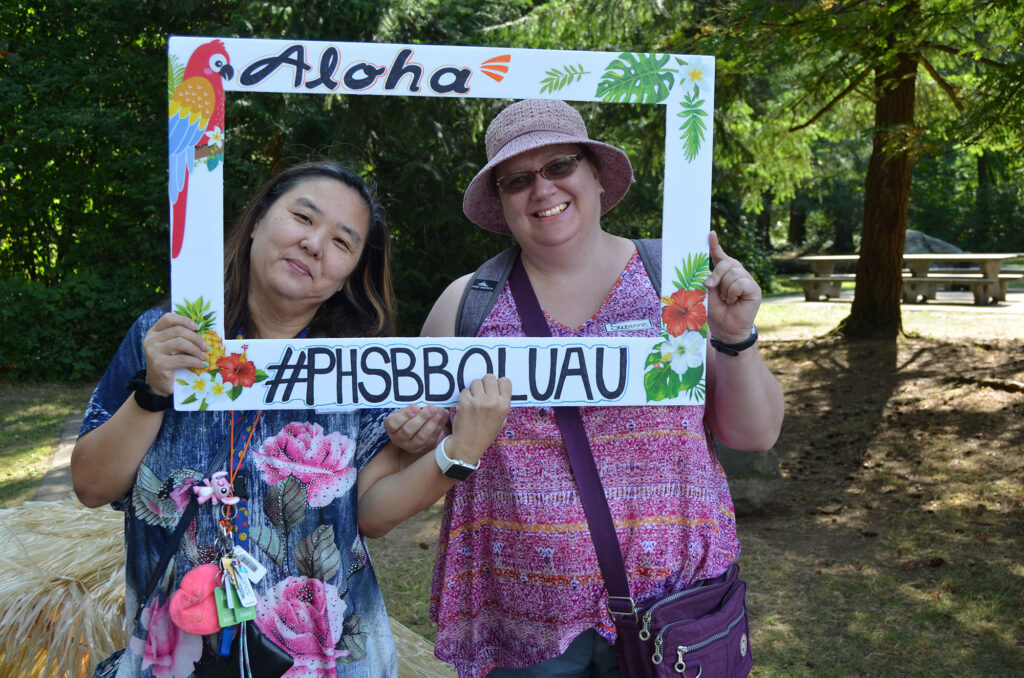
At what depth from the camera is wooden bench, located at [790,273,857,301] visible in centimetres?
1584

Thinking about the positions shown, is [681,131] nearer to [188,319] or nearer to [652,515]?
[652,515]

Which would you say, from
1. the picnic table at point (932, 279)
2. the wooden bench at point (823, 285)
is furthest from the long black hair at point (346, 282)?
the wooden bench at point (823, 285)

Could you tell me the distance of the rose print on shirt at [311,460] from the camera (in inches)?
69.6

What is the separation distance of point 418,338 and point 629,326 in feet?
1.58

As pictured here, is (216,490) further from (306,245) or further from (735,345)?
(735,345)

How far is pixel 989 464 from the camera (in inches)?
260

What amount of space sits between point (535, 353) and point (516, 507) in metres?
0.35

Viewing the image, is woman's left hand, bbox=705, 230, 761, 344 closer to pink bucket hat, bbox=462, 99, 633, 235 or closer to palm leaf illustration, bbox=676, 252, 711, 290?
palm leaf illustration, bbox=676, 252, 711, 290

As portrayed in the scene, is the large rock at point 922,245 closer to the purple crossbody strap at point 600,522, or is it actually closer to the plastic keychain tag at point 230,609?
the purple crossbody strap at point 600,522

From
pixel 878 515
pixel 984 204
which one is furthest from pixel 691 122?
pixel 984 204

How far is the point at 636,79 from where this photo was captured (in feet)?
6.26

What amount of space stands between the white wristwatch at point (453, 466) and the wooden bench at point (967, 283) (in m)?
14.1

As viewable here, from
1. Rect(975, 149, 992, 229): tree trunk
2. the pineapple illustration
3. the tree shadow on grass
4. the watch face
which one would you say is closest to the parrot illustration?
the pineapple illustration

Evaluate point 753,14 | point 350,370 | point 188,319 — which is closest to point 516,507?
point 350,370
